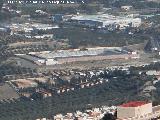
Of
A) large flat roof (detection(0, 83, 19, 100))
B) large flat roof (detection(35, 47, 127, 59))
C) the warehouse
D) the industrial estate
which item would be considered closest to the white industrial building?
the industrial estate

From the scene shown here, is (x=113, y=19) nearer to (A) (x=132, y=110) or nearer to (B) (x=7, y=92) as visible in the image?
(B) (x=7, y=92)

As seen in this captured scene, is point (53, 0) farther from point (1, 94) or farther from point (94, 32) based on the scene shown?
point (1, 94)

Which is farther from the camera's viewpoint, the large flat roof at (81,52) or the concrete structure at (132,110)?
the large flat roof at (81,52)

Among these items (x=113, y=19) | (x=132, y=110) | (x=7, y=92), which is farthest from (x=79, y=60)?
(x=132, y=110)

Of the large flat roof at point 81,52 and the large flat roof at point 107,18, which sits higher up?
the large flat roof at point 81,52

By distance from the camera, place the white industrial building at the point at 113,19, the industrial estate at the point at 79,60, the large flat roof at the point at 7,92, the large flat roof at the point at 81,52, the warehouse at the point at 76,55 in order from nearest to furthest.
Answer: the industrial estate at the point at 79,60 → the large flat roof at the point at 7,92 → the warehouse at the point at 76,55 → the large flat roof at the point at 81,52 → the white industrial building at the point at 113,19

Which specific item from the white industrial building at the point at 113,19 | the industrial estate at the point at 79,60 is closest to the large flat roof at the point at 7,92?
the industrial estate at the point at 79,60

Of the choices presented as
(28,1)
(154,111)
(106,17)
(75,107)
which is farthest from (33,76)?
(28,1)

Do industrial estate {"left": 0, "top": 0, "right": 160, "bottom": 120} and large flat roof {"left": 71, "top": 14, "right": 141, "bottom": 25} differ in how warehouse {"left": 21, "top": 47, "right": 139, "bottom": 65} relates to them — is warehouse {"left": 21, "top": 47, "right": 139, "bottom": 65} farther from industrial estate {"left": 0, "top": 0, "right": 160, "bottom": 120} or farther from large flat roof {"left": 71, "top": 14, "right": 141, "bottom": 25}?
large flat roof {"left": 71, "top": 14, "right": 141, "bottom": 25}

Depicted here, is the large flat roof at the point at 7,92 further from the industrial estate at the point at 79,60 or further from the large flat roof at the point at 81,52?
the large flat roof at the point at 81,52
